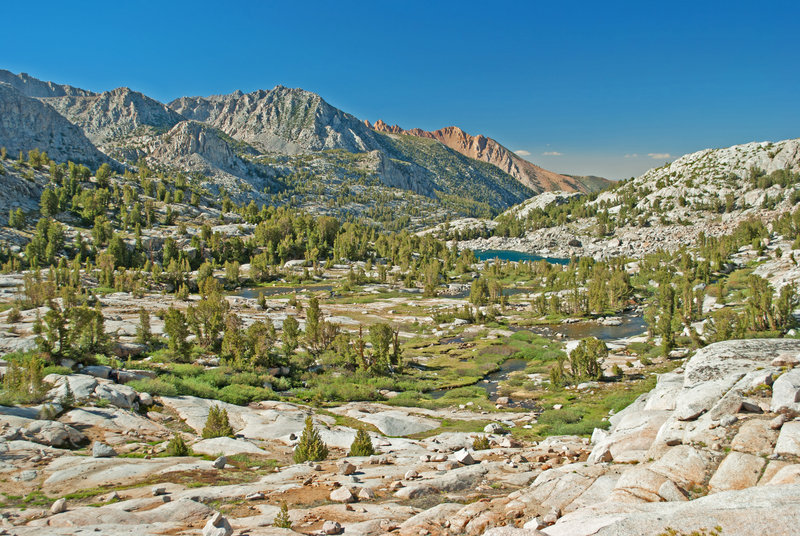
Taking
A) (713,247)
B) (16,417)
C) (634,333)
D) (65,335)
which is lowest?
(634,333)

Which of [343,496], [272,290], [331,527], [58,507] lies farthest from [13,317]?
[272,290]

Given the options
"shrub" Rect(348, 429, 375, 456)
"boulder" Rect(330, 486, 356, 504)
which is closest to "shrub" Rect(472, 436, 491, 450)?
"shrub" Rect(348, 429, 375, 456)

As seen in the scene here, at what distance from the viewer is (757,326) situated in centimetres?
5050

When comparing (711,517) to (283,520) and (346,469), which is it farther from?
(346,469)

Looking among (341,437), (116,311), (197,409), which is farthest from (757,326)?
(116,311)

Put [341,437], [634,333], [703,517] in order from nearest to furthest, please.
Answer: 1. [703,517]
2. [341,437]
3. [634,333]

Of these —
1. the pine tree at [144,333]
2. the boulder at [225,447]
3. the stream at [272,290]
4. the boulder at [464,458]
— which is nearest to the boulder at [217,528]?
the boulder at [225,447]

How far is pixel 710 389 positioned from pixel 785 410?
4.30m

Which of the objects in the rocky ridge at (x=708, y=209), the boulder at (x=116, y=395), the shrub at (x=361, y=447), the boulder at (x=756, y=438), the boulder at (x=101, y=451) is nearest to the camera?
the boulder at (x=756, y=438)

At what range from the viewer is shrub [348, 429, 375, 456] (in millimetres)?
19656

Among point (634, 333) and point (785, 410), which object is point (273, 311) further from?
point (785, 410)

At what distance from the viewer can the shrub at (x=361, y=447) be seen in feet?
64.5

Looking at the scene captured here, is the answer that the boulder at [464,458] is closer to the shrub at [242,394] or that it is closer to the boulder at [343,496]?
the boulder at [343,496]

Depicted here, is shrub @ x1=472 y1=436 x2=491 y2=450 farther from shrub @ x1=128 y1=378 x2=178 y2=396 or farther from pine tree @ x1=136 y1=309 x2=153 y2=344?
pine tree @ x1=136 y1=309 x2=153 y2=344
